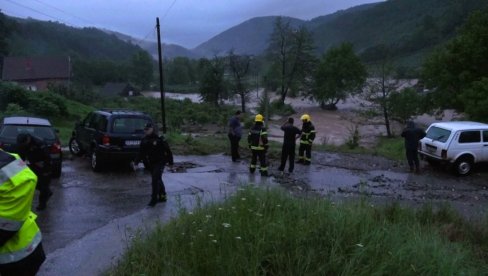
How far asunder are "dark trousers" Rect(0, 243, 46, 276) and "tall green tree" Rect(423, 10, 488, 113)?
35.4 meters

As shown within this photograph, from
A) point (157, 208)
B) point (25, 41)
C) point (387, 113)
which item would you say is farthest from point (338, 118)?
point (25, 41)

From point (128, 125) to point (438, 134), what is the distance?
10283mm

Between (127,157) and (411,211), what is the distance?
861cm

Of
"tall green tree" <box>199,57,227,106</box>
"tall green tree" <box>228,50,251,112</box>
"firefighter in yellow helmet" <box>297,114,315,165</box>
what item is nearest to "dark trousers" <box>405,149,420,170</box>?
"firefighter in yellow helmet" <box>297,114,315,165</box>

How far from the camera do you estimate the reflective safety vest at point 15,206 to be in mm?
3264

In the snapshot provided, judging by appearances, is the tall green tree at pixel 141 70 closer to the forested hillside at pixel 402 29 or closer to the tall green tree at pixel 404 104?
the forested hillside at pixel 402 29

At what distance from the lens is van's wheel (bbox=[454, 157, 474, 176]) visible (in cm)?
1634

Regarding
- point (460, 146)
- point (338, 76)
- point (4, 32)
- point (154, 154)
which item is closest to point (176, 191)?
point (154, 154)

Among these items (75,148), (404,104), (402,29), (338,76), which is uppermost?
(402,29)

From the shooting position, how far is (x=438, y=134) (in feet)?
55.9

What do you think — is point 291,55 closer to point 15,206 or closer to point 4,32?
point 4,32

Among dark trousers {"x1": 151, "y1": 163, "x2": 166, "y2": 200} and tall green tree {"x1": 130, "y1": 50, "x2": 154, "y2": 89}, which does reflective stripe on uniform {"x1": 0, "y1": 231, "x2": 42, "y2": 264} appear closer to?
dark trousers {"x1": 151, "y1": 163, "x2": 166, "y2": 200}

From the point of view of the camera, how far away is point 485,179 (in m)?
16.1

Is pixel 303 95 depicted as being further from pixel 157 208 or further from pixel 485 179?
pixel 157 208
